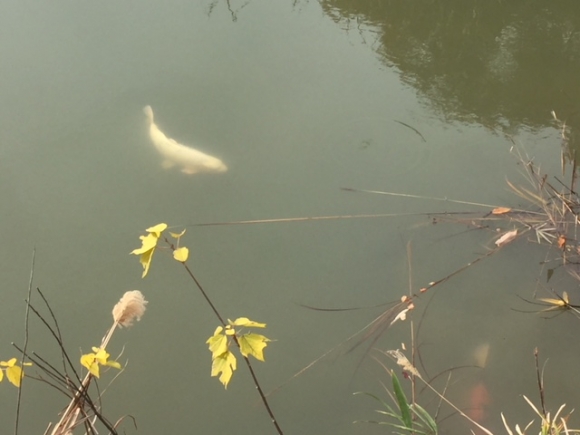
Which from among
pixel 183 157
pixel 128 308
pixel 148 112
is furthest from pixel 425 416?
pixel 148 112

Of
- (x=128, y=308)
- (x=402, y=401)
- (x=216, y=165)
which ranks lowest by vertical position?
(x=216, y=165)

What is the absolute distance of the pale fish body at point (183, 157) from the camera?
9.34ft

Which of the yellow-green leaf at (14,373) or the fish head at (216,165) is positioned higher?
the yellow-green leaf at (14,373)

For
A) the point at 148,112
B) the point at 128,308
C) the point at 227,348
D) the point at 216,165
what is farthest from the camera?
the point at 148,112

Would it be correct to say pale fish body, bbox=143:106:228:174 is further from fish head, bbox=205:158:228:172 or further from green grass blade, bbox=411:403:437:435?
green grass blade, bbox=411:403:437:435

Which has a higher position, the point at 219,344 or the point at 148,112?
the point at 219,344

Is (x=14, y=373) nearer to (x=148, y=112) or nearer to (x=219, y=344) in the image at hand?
(x=219, y=344)

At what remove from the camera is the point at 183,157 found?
115 inches

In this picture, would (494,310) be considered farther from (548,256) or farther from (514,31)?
(514,31)

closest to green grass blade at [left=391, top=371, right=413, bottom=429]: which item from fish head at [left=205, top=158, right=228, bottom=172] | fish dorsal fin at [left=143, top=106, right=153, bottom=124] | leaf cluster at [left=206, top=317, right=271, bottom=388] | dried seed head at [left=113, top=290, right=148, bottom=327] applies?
leaf cluster at [left=206, top=317, right=271, bottom=388]

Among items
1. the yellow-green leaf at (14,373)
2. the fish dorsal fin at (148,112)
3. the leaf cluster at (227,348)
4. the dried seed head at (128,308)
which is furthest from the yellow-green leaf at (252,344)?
the fish dorsal fin at (148,112)

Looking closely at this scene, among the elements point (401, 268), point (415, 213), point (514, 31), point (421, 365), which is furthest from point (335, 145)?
point (514, 31)

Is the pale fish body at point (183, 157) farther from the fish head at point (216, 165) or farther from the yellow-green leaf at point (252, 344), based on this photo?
the yellow-green leaf at point (252, 344)

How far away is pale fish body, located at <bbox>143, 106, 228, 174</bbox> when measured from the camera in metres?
2.85
